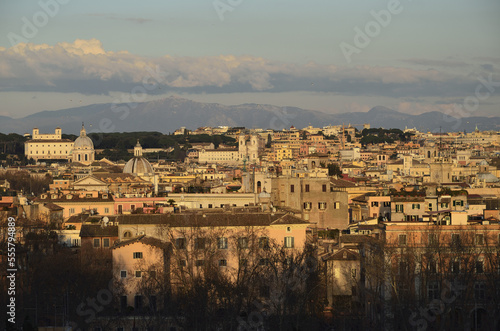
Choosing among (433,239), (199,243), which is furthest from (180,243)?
(433,239)

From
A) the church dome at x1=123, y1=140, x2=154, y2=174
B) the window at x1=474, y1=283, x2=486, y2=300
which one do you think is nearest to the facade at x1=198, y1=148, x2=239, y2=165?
the church dome at x1=123, y1=140, x2=154, y2=174

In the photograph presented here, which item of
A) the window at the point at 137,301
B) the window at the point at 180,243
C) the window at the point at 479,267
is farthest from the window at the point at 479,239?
the window at the point at 137,301

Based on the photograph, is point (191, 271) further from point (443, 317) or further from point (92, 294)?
point (443, 317)

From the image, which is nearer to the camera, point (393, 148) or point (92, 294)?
point (92, 294)

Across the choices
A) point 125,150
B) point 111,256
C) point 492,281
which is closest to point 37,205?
point 111,256

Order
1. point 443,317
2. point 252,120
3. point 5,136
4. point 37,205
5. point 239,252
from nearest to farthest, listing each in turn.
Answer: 1. point 443,317
2. point 239,252
3. point 37,205
4. point 252,120
5. point 5,136

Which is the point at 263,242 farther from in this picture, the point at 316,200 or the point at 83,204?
the point at 83,204

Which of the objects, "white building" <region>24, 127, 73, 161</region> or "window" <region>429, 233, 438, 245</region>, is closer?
"window" <region>429, 233, 438, 245</region>

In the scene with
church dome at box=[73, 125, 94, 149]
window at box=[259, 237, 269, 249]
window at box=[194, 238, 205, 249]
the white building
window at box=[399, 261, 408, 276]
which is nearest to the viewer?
window at box=[399, 261, 408, 276]

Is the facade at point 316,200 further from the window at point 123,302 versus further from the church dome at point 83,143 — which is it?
the church dome at point 83,143

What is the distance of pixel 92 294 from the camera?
25.6 m

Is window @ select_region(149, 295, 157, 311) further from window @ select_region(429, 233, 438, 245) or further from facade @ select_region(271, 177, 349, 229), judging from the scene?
facade @ select_region(271, 177, 349, 229)

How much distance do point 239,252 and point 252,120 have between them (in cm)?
7318

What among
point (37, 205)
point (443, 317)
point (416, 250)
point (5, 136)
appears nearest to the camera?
point (443, 317)
